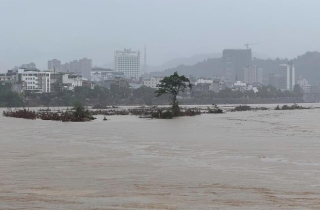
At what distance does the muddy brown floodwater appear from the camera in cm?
940

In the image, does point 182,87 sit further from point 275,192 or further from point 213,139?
point 275,192

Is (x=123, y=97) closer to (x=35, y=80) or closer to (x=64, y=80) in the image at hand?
(x=64, y=80)

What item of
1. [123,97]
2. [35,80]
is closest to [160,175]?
[35,80]

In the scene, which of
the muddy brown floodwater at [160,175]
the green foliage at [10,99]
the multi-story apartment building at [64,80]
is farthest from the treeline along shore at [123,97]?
the muddy brown floodwater at [160,175]

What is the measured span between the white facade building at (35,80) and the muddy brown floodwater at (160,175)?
8638 centimetres

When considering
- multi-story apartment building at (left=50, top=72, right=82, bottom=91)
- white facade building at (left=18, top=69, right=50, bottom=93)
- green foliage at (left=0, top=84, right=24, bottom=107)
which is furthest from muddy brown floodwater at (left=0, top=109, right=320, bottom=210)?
multi-story apartment building at (left=50, top=72, right=82, bottom=91)

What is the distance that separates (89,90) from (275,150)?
85927mm

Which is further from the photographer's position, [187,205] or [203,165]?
[203,165]

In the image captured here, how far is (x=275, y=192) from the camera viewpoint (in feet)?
33.4

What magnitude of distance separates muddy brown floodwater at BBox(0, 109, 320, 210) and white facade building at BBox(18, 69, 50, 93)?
283 ft

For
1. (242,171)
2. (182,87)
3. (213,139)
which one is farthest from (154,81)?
(242,171)

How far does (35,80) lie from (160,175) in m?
96.3

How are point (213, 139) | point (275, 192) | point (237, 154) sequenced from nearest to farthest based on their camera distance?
point (275, 192) < point (237, 154) < point (213, 139)

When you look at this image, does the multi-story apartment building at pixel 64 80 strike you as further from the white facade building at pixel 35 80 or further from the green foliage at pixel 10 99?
the green foliage at pixel 10 99
